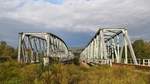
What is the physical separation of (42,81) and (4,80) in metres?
5.45

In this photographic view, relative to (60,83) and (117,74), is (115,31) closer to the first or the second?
(117,74)

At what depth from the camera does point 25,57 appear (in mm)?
73062

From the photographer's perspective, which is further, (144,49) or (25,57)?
(144,49)

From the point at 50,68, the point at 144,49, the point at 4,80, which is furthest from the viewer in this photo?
the point at 144,49

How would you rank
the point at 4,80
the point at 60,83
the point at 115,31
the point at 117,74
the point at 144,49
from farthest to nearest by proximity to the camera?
the point at 144,49
the point at 115,31
the point at 117,74
the point at 4,80
the point at 60,83

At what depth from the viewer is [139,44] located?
125 meters

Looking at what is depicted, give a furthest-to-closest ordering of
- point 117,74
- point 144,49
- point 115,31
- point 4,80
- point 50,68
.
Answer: point 144,49, point 115,31, point 117,74, point 4,80, point 50,68

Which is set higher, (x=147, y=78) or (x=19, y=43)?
(x=19, y=43)

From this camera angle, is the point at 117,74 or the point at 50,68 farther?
the point at 117,74

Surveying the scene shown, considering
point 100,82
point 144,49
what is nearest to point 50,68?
point 100,82

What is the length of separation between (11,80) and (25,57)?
1797 inches

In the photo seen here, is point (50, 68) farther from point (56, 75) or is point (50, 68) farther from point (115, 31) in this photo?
point (115, 31)

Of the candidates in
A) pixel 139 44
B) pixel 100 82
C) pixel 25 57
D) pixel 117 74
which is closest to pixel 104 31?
pixel 25 57

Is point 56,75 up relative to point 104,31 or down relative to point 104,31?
down
